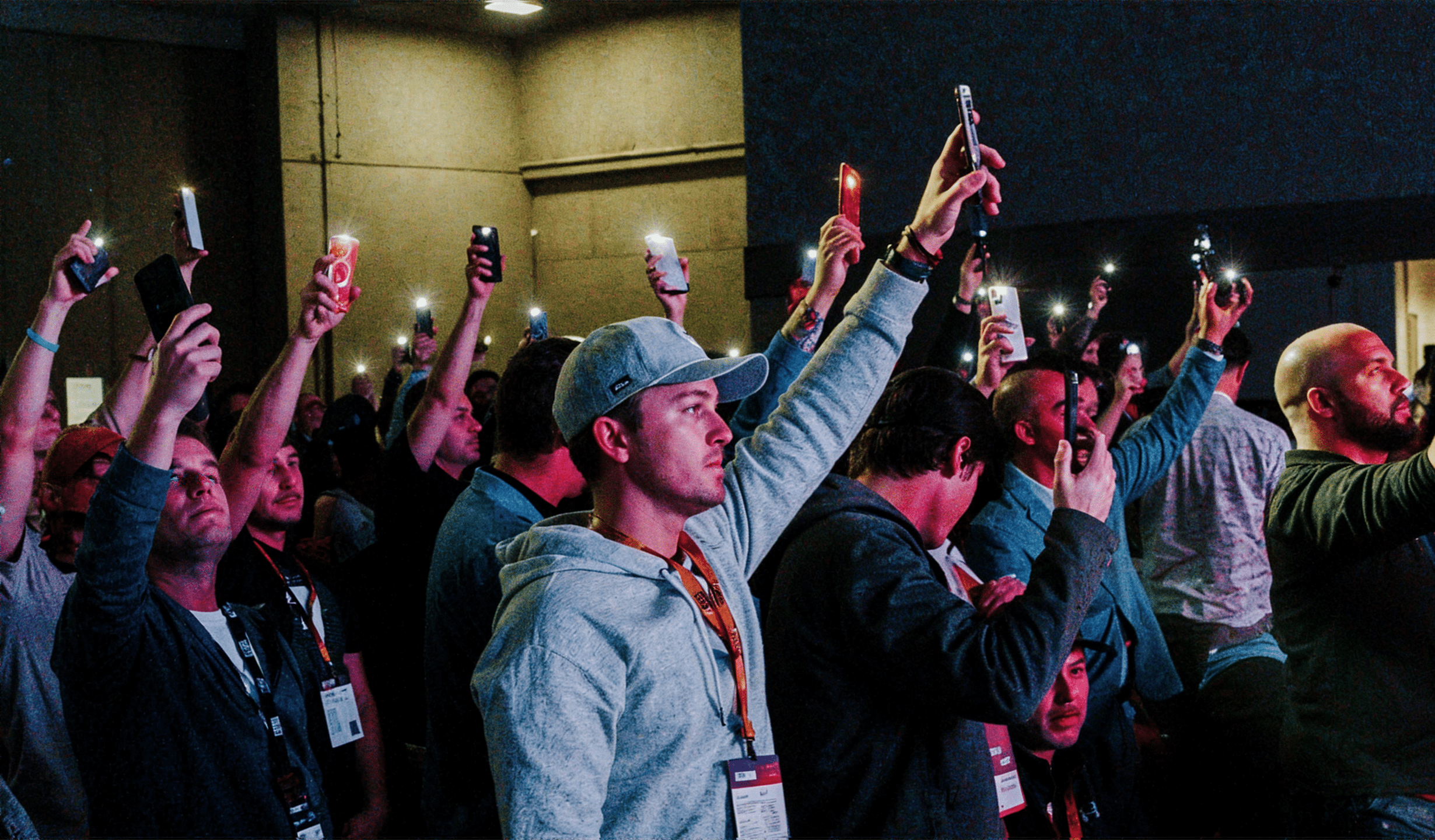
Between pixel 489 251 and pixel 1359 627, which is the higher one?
pixel 489 251

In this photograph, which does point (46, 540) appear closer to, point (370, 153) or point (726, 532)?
point (726, 532)

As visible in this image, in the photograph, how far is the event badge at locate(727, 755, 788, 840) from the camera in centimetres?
152

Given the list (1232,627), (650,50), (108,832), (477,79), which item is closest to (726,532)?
(108,832)

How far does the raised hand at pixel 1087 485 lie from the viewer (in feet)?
6.24

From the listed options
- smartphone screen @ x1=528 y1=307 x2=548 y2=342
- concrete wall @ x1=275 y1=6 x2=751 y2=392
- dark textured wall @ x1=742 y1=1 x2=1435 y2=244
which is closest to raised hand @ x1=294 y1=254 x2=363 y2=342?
smartphone screen @ x1=528 y1=307 x2=548 y2=342

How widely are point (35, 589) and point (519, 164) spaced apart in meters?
10.1

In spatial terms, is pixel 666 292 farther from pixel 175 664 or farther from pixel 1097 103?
pixel 1097 103

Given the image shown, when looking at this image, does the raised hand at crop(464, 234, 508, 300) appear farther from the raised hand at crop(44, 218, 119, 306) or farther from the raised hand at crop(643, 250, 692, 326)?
the raised hand at crop(44, 218, 119, 306)

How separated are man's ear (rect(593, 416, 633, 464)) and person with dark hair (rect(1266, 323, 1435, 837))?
1.57 m

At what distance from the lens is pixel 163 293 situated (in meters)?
2.10

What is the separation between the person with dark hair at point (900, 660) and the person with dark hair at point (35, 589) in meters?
1.65

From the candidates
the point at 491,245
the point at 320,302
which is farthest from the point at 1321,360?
the point at 320,302

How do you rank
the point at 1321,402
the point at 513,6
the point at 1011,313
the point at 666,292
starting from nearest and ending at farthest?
1. the point at 1321,402
2. the point at 666,292
3. the point at 1011,313
4. the point at 513,6

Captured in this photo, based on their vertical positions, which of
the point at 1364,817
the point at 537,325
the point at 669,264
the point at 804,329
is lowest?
the point at 1364,817
